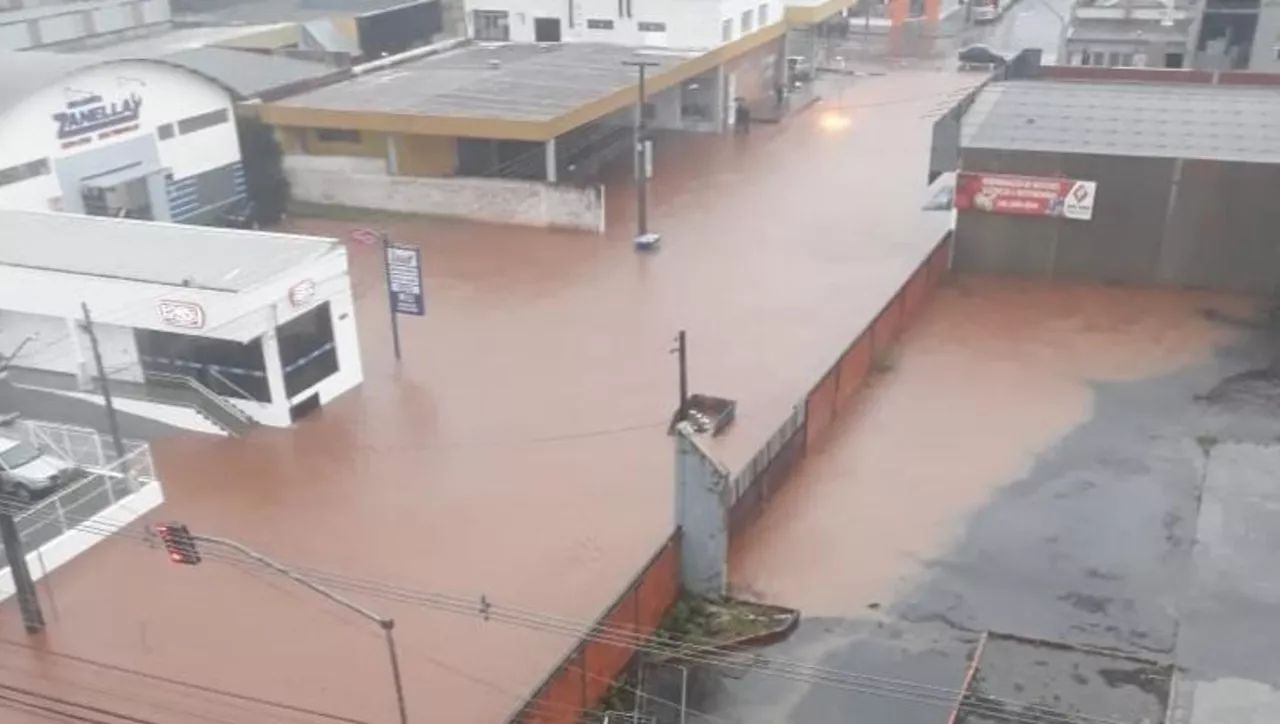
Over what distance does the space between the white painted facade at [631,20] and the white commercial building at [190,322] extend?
77.6 ft

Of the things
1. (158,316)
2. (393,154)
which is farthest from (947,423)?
(393,154)

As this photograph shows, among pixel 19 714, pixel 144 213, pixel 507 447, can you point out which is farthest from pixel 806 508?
pixel 144 213

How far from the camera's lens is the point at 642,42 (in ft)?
147

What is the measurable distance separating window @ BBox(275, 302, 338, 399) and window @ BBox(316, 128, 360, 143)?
1508 centimetres

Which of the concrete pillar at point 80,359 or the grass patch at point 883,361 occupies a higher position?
the concrete pillar at point 80,359

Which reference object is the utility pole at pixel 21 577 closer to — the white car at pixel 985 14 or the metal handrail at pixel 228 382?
the metal handrail at pixel 228 382

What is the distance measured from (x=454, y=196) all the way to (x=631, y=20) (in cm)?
1316

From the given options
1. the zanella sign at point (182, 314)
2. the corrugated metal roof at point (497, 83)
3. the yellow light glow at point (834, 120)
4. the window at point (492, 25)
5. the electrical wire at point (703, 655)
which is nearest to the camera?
the electrical wire at point (703, 655)

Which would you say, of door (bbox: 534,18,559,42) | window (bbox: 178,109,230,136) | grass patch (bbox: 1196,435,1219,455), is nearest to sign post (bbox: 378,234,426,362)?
window (bbox: 178,109,230,136)

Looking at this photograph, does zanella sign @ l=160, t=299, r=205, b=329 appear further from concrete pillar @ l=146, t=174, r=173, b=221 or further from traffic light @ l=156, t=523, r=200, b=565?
concrete pillar @ l=146, t=174, r=173, b=221

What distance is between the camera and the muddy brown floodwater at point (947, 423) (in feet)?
61.0

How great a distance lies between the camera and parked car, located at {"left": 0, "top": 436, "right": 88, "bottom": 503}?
1977 cm

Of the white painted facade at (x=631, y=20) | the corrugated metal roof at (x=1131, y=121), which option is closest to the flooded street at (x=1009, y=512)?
the corrugated metal roof at (x=1131, y=121)

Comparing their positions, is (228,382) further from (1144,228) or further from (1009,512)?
(1144,228)
